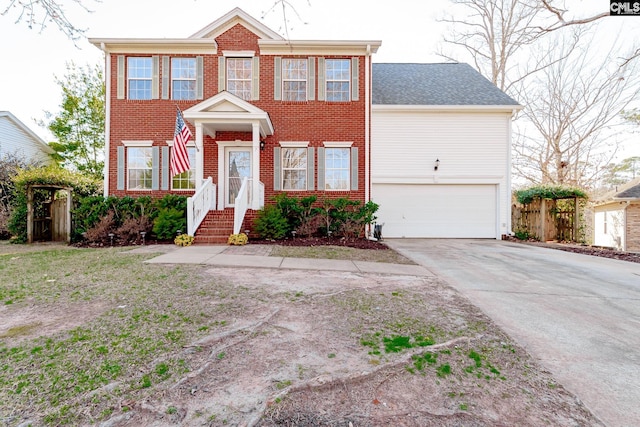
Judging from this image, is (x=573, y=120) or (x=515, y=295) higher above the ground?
(x=573, y=120)

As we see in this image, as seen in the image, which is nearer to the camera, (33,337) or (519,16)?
(33,337)

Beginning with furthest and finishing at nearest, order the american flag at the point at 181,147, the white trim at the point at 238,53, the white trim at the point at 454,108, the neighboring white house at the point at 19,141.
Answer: the neighboring white house at the point at 19,141, the white trim at the point at 454,108, the white trim at the point at 238,53, the american flag at the point at 181,147

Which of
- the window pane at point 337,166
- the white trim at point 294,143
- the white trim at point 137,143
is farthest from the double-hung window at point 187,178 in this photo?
the window pane at point 337,166

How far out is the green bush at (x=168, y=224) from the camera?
29.5 ft

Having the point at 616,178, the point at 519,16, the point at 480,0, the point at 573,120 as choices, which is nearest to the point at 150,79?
the point at 480,0

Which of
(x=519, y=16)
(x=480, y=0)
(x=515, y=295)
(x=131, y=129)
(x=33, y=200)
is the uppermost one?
(x=480, y=0)

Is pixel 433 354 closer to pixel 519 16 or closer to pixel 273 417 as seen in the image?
pixel 273 417

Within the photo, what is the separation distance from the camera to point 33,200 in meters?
9.80

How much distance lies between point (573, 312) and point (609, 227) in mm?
14349

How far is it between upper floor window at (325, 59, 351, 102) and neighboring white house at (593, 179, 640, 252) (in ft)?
41.2

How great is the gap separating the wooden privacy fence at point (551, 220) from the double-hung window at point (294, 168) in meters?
9.20

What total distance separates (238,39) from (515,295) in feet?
37.8

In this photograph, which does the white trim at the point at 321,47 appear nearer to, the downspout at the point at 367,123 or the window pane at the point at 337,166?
the downspout at the point at 367,123

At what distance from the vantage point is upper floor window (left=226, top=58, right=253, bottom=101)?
36.2 ft
